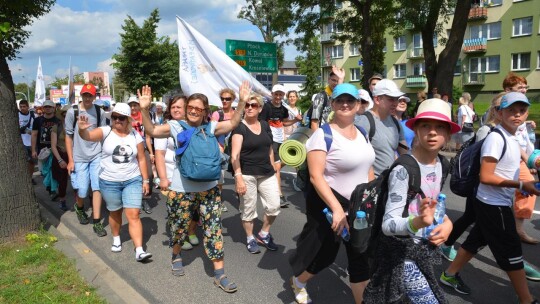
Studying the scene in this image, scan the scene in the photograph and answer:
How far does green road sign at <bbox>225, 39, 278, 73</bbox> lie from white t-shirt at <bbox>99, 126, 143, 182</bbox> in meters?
11.5

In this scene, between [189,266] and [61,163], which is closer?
[189,266]

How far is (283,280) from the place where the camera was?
429 cm

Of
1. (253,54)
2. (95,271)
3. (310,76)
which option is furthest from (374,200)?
(310,76)

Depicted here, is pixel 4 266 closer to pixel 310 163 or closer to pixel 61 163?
pixel 61 163

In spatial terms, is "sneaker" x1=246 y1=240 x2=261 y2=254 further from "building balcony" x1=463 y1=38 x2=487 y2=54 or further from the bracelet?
"building balcony" x1=463 y1=38 x2=487 y2=54

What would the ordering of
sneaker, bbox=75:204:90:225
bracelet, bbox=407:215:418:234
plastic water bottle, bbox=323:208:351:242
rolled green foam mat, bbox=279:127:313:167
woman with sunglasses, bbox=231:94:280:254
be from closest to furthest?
bracelet, bbox=407:215:418:234 < plastic water bottle, bbox=323:208:351:242 < rolled green foam mat, bbox=279:127:313:167 < woman with sunglasses, bbox=231:94:280:254 < sneaker, bbox=75:204:90:225

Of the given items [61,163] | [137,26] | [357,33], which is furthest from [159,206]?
[137,26]

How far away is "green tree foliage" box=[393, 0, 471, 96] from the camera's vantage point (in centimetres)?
1511

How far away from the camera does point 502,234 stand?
3400mm

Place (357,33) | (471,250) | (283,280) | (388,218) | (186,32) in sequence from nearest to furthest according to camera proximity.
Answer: (388,218), (471,250), (283,280), (186,32), (357,33)

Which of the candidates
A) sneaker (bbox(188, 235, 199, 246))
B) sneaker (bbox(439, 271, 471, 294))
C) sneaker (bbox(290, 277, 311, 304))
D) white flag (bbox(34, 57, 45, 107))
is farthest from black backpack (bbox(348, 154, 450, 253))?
white flag (bbox(34, 57, 45, 107))

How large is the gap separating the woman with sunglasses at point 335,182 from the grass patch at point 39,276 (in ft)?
6.05

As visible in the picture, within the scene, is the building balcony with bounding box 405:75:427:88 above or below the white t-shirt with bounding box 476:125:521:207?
above

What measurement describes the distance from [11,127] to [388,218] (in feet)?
15.9
